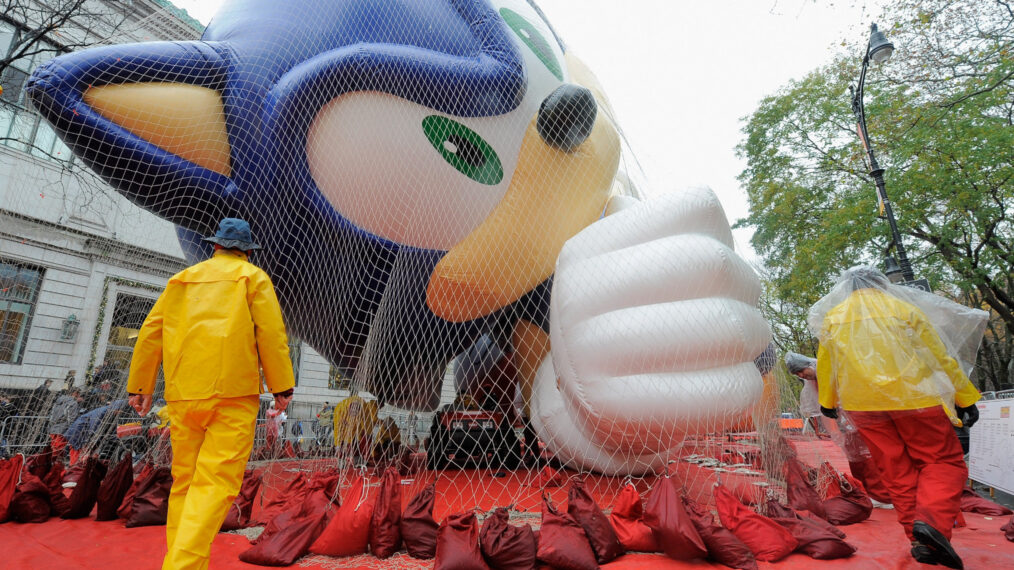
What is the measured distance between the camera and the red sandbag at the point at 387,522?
2629 millimetres

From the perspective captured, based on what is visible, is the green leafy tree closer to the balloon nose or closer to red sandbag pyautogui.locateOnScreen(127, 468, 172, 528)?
the balloon nose

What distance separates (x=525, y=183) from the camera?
151 inches

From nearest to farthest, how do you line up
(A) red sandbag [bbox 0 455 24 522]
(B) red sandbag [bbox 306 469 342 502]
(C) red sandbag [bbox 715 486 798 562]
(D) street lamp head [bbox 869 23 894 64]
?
1. (C) red sandbag [bbox 715 486 798 562]
2. (B) red sandbag [bbox 306 469 342 502]
3. (A) red sandbag [bbox 0 455 24 522]
4. (D) street lamp head [bbox 869 23 894 64]

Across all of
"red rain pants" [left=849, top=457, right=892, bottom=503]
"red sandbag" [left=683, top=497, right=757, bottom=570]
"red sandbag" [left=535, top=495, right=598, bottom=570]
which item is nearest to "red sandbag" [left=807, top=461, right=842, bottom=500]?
"red rain pants" [left=849, top=457, right=892, bottom=503]

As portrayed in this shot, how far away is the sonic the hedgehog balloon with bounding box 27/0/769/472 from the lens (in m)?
3.06

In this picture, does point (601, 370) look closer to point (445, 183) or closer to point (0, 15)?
point (445, 183)

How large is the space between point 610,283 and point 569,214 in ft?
3.32

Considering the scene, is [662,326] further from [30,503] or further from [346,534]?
[30,503]

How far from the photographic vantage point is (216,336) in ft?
7.02

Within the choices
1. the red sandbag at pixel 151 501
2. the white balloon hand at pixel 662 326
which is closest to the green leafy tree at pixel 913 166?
the white balloon hand at pixel 662 326

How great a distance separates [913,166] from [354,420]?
11.4 metres

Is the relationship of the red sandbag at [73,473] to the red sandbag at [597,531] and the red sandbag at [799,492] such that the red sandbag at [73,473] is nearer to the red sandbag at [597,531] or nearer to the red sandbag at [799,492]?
the red sandbag at [597,531]

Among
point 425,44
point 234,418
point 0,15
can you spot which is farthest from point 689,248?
point 0,15

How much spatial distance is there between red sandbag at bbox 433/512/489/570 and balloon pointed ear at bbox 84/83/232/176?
266cm
